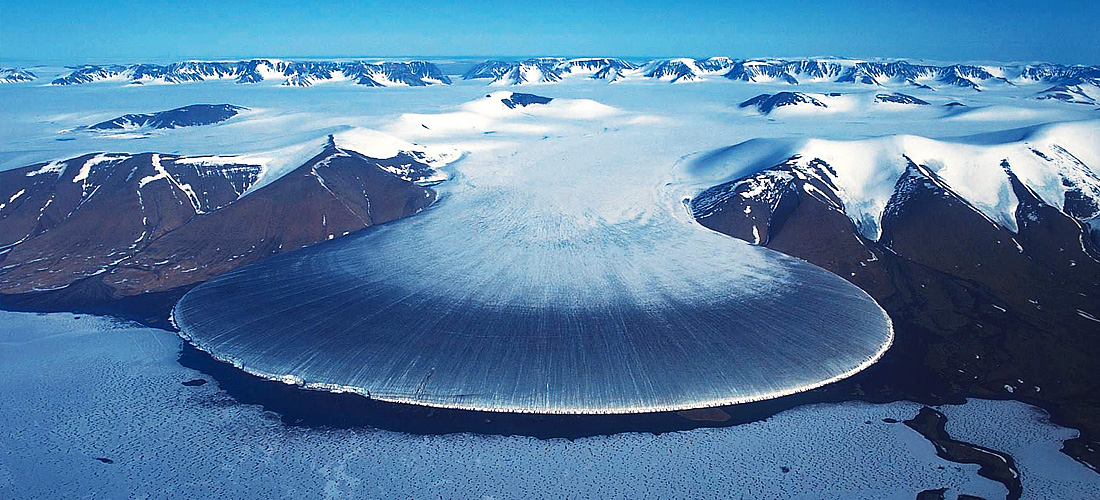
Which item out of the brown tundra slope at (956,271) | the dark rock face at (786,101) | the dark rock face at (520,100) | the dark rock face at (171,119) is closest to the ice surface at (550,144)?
the dark rock face at (520,100)

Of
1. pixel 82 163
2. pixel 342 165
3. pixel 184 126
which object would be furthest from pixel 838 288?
pixel 184 126

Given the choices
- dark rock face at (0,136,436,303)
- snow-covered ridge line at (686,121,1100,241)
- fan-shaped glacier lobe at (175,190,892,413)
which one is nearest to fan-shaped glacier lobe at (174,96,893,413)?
fan-shaped glacier lobe at (175,190,892,413)

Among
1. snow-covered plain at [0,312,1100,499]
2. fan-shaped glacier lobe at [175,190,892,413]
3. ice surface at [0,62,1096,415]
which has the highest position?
ice surface at [0,62,1096,415]

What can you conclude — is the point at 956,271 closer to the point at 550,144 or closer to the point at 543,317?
the point at 543,317

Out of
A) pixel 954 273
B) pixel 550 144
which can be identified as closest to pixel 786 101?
pixel 550 144

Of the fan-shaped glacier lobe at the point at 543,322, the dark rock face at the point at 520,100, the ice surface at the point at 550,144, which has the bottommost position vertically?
the fan-shaped glacier lobe at the point at 543,322

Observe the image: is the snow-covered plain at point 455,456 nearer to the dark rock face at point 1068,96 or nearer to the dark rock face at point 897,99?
the dark rock face at point 897,99

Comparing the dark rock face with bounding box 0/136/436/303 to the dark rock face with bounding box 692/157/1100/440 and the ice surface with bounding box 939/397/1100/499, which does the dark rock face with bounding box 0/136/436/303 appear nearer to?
the dark rock face with bounding box 692/157/1100/440
